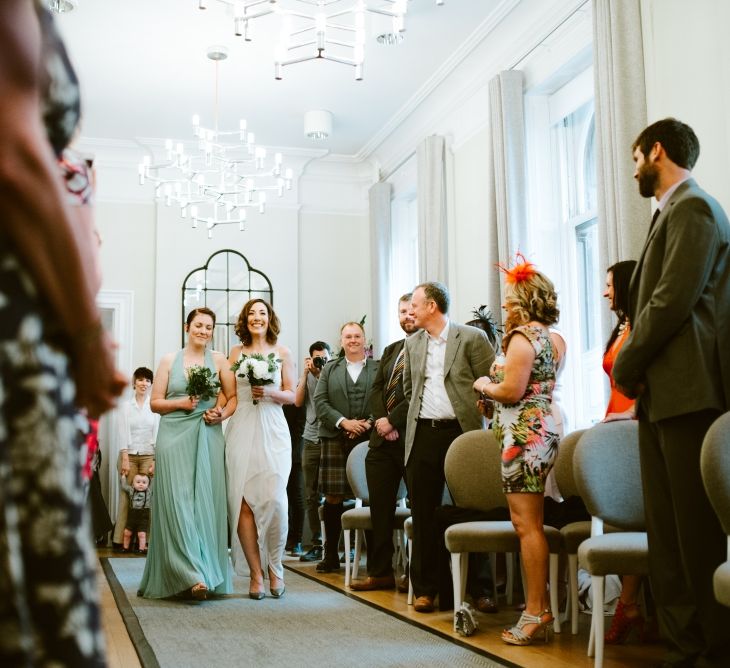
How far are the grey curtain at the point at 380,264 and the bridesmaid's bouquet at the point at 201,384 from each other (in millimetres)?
4203

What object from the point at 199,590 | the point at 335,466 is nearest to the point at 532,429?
the point at 199,590

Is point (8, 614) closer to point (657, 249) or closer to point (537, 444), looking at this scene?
point (657, 249)

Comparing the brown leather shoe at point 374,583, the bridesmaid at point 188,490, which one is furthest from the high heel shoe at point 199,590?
the brown leather shoe at point 374,583

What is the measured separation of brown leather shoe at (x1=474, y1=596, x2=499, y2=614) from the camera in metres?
4.75

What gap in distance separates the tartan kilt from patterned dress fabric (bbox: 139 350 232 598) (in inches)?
52.7

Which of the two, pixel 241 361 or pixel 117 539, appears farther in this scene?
pixel 117 539

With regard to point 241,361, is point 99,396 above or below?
below

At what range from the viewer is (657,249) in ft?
10.4

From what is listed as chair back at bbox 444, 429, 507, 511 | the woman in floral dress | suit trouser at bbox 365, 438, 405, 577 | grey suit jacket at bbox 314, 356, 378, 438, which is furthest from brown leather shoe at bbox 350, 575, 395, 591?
the woman in floral dress

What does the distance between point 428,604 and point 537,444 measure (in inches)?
54.4

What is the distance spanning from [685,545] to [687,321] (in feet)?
2.38

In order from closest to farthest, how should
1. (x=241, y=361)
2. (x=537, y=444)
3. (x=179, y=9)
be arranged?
(x=537, y=444)
(x=241, y=361)
(x=179, y=9)

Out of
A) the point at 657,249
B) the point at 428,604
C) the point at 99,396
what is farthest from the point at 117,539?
the point at 99,396

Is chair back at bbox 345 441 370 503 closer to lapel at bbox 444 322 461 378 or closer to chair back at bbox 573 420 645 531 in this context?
lapel at bbox 444 322 461 378
